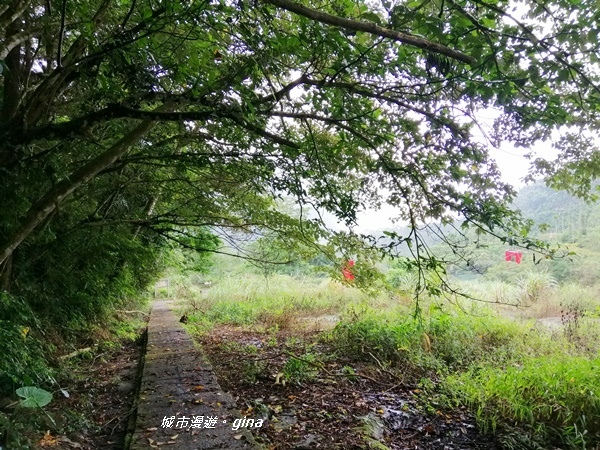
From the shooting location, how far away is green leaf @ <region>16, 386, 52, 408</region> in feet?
7.18

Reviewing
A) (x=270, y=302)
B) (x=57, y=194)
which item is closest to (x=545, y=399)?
(x=57, y=194)

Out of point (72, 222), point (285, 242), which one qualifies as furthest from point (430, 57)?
point (72, 222)

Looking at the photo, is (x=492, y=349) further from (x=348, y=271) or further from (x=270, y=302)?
(x=270, y=302)

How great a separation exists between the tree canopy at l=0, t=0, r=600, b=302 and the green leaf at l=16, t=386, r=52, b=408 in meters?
1.32

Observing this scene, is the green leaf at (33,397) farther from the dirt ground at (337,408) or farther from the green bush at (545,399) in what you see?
the green bush at (545,399)

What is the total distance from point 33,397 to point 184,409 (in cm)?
144

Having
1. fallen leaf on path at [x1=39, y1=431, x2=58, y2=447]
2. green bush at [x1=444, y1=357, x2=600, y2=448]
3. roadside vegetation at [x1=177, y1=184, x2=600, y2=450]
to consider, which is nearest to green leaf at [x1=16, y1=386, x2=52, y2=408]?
fallen leaf on path at [x1=39, y1=431, x2=58, y2=447]

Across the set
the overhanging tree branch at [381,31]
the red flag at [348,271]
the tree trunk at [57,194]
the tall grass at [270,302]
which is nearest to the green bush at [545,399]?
the red flag at [348,271]

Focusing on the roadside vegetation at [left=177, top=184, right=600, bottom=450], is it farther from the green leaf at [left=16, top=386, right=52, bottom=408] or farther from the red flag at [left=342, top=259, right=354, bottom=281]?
the green leaf at [left=16, top=386, right=52, bottom=408]

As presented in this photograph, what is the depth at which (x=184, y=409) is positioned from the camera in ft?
11.2

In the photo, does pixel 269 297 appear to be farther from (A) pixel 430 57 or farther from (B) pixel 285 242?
(A) pixel 430 57

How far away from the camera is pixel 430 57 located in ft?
6.80

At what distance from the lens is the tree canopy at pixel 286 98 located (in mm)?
2064

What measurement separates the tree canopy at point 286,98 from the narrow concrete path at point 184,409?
1803mm
